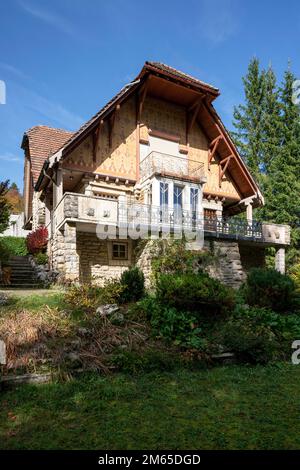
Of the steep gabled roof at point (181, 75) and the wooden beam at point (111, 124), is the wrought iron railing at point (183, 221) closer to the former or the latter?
the wooden beam at point (111, 124)

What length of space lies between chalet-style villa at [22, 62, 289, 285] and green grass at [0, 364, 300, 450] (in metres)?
7.25

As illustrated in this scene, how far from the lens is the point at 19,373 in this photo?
212 inches

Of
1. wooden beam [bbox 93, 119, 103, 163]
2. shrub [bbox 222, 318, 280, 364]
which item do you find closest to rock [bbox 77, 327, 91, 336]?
shrub [bbox 222, 318, 280, 364]

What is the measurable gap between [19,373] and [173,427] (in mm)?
2702

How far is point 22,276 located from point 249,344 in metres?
10.1

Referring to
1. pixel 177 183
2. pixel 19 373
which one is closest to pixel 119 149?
pixel 177 183

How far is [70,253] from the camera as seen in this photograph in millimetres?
12148

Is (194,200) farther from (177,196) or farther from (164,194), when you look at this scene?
(164,194)

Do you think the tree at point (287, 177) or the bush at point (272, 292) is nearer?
the bush at point (272, 292)

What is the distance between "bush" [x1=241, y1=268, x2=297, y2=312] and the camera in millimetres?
9508

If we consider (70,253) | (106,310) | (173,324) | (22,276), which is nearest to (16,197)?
(22,276)

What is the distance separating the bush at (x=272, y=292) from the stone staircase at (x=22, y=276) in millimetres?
7713

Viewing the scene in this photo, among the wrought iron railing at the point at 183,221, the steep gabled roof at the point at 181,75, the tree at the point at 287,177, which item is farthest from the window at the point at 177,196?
the tree at the point at 287,177

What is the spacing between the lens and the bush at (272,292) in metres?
9.51
